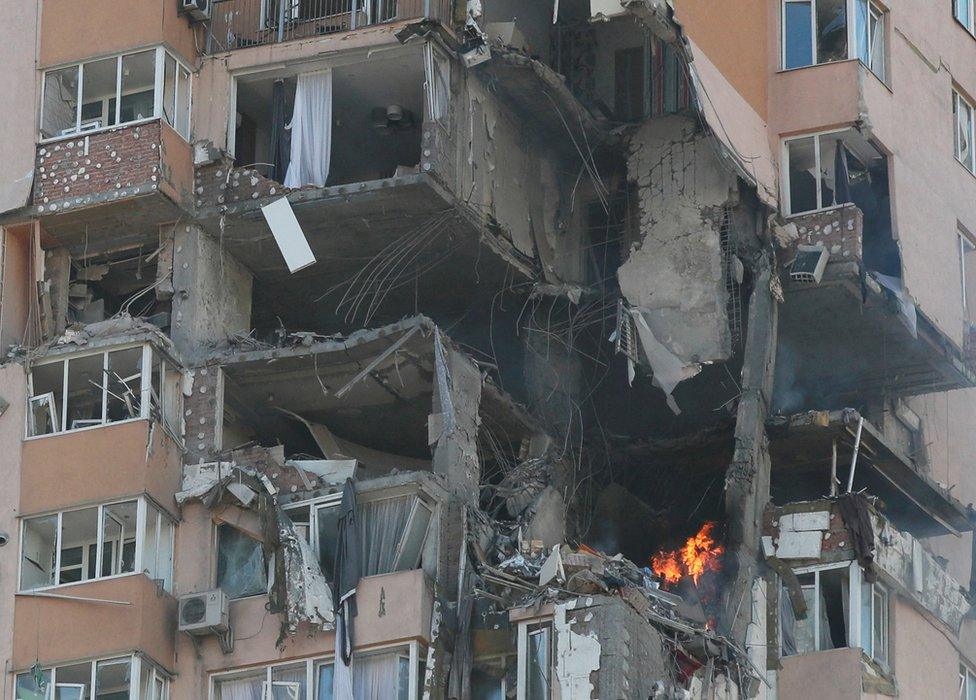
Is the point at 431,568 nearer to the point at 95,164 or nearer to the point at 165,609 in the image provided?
the point at 165,609

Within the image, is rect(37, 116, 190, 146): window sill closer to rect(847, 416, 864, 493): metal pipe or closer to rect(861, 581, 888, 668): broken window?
rect(847, 416, 864, 493): metal pipe

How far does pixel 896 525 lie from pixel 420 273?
31.6ft

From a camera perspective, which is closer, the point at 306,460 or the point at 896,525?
the point at 306,460

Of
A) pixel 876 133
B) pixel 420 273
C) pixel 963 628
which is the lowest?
pixel 963 628

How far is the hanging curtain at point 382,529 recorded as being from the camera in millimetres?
37531

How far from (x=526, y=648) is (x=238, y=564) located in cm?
491

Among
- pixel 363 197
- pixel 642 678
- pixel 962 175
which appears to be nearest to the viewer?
pixel 642 678

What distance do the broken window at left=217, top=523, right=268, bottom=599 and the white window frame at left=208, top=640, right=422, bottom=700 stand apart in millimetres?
1252

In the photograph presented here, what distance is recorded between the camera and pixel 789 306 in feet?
141

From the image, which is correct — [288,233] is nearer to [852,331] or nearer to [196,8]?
[196,8]

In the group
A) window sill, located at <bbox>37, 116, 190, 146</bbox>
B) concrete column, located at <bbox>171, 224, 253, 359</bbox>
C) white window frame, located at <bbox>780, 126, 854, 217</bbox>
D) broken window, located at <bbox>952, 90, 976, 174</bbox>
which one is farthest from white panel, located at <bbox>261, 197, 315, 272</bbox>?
broken window, located at <bbox>952, 90, 976, 174</bbox>

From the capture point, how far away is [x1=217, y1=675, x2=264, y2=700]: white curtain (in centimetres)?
3725

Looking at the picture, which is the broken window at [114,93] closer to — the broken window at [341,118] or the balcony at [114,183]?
the balcony at [114,183]

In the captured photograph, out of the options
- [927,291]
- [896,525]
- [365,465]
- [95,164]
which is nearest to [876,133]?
[927,291]
